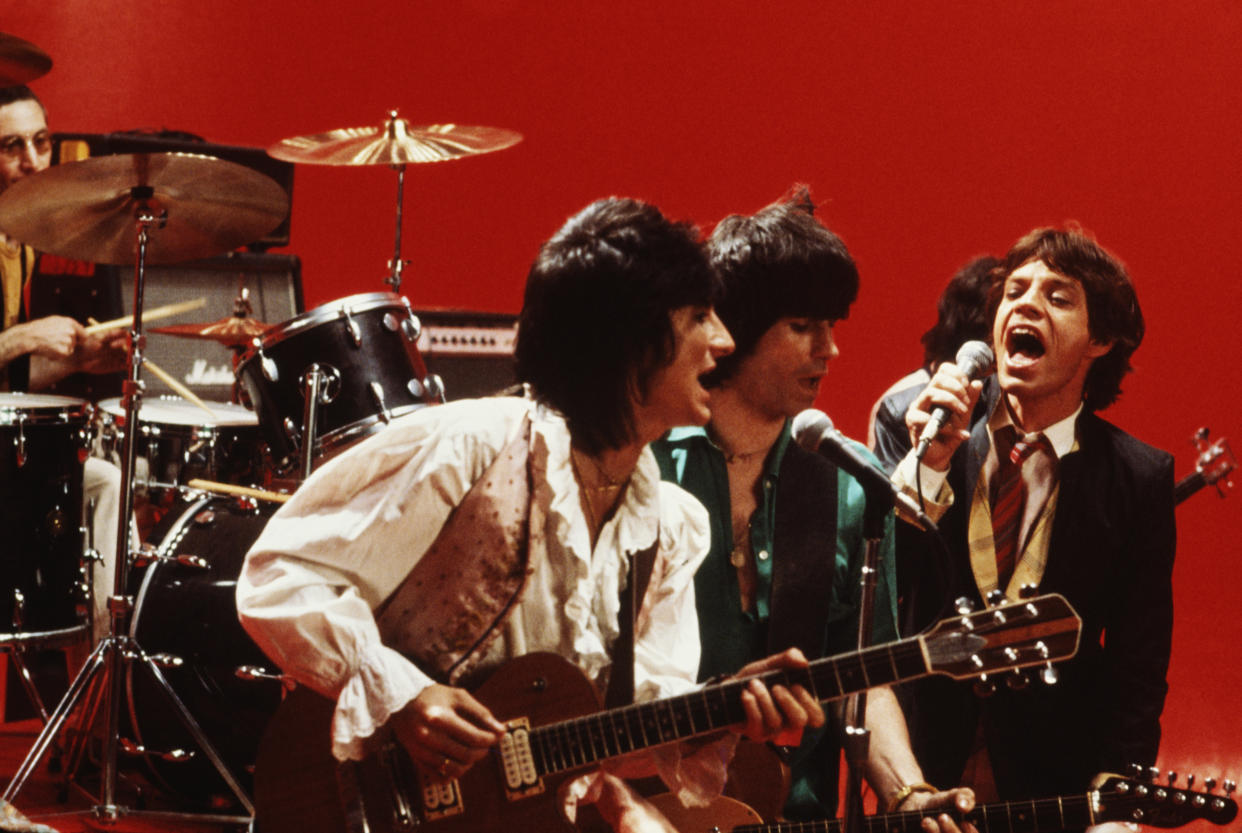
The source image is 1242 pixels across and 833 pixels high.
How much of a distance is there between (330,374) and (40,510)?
3.58 ft

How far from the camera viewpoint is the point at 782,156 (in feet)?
18.6

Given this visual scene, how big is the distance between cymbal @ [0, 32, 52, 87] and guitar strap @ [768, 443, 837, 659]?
2.75 m

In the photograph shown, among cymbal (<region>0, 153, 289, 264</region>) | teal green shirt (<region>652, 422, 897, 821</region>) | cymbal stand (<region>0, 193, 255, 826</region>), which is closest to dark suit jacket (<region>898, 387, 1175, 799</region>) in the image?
teal green shirt (<region>652, 422, 897, 821</region>)

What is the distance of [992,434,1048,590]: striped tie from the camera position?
3150 mm

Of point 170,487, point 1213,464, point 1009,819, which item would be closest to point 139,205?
point 170,487

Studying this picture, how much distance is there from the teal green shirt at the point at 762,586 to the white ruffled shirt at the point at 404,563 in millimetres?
293

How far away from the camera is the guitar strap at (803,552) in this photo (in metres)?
2.57

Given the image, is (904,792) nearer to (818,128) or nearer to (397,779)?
(397,779)

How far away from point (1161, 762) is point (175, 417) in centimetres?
377

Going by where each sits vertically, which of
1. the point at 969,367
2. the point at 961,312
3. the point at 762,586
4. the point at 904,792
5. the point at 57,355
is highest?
the point at 969,367

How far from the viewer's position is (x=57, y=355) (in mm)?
4898

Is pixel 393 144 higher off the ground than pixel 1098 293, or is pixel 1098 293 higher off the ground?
pixel 393 144

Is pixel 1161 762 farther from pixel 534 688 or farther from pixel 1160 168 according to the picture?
pixel 534 688

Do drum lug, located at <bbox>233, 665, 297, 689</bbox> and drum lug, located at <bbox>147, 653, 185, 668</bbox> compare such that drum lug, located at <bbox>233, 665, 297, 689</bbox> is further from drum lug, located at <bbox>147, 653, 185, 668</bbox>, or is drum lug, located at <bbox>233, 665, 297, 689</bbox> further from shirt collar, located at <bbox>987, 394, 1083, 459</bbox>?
shirt collar, located at <bbox>987, 394, 1083, 459</bbox>
